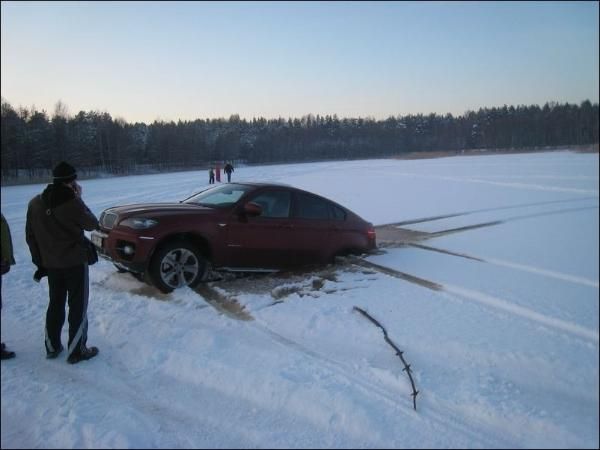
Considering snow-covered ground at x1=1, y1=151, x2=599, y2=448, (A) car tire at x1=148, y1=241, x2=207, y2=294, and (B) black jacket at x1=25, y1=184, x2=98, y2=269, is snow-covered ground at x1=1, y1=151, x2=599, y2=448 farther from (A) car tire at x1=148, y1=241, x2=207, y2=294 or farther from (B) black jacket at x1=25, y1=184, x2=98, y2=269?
(B) black jacket at x1=25, y1=184, x2=98, y2=269

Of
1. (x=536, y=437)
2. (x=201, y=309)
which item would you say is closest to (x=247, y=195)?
(x=201, y=309)

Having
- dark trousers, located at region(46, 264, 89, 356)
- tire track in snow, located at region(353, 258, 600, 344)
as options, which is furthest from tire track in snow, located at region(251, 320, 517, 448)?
dark trousers, located at region(46, 264, 89, 356)

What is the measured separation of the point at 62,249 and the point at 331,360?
2730mm

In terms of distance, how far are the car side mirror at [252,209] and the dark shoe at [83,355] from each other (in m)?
2.94

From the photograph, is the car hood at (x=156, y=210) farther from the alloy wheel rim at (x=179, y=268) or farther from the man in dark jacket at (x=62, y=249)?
the man in dark jacket at (x=62, y=249)

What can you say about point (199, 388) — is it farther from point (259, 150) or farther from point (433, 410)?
point (259, 150)

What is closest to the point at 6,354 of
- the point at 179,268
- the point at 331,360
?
the point at 179,268

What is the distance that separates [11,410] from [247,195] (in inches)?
168

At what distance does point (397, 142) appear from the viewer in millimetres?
138000

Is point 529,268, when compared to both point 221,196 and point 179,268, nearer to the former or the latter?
point 221,196

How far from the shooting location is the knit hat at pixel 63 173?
13.4ft

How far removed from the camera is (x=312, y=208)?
299 inches

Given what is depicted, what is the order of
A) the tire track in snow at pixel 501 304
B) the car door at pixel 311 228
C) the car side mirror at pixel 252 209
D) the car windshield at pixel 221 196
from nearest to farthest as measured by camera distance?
the tire track in snow at pixel 501 304 < the car side mirror at pixel 252 209 < the car windshield at pixel 221 196 < the car door at pixel 311 228

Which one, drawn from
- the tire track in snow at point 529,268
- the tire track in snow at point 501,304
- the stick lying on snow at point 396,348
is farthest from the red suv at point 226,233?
the tire track in snow at point 529,268
